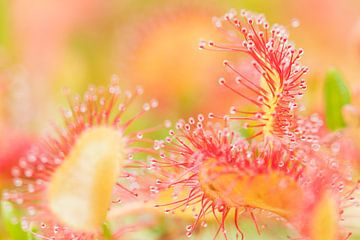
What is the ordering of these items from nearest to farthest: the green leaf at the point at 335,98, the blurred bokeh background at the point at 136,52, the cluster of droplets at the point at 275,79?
the cluster of droplets at the point at 275,79
the green leaf at the point at 335,98
the blurred bokeh background at the point at 136,52

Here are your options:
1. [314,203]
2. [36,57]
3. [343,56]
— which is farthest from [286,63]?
[36,57]

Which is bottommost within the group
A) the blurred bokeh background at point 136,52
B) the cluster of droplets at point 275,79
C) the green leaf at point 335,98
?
the cluster of droplets at point 275,79

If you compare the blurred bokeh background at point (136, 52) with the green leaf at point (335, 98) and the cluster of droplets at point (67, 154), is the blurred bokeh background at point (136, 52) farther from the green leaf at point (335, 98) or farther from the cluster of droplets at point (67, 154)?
the cluster of droplets at point (67, 154)

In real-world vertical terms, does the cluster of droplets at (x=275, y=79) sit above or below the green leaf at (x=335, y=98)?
below

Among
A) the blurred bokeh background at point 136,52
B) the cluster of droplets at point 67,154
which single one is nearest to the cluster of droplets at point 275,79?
the cluster of droplets at point 67,154

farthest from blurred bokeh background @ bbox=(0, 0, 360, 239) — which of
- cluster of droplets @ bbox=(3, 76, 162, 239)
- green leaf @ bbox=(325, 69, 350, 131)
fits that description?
cluster of droplets @ bbox=(3, 76, 162, 239)

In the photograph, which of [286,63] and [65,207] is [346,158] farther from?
[65,207]
